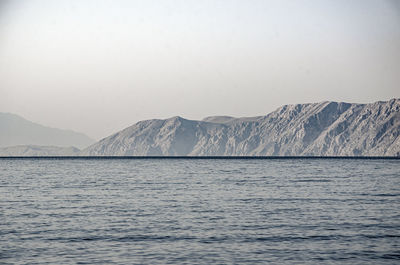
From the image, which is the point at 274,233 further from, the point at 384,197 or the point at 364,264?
the point at 384,197

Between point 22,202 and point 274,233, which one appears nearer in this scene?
point 274,233

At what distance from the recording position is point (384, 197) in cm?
5475

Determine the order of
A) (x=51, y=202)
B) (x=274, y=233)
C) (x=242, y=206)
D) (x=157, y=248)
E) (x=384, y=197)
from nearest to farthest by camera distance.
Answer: (x=157, y=248)
(x=274, y=233)
(x=242, y=206)
(x=51, y=202)
(x=384, y=197)

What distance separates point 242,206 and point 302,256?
20.3 metres

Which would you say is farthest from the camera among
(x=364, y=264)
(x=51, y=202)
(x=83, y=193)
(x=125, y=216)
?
(x=83, y=193)

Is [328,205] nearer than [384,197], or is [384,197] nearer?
[328,205]

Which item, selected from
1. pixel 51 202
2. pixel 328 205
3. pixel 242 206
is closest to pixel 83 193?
pixel 51 202

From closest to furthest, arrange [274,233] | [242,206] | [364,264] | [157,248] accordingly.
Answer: [364,264] < [157,248] < [274,233] < [242,206]

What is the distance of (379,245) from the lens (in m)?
28.0

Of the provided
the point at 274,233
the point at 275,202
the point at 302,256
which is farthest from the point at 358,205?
the point at 302,256

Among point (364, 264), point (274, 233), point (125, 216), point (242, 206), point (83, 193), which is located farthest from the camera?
point (83, 193)

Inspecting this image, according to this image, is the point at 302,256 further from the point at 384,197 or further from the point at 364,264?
the point at 384,197

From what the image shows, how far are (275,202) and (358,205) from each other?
724 centimetres

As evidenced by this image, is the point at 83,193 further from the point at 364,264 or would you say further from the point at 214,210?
the point at 364,264
